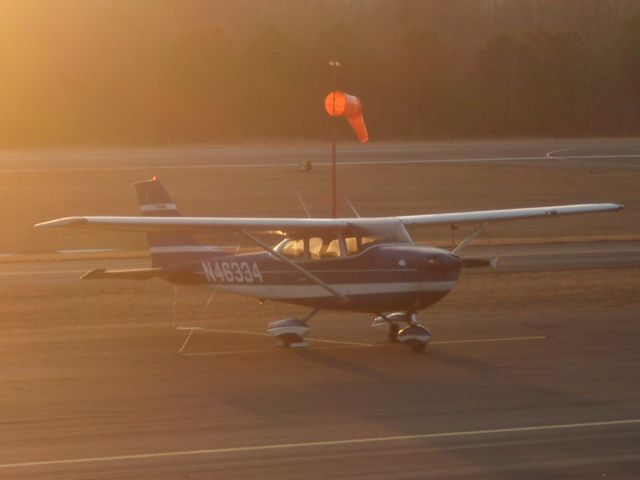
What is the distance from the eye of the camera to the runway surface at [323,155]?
5762cm

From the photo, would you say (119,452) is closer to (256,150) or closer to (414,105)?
(256,150)

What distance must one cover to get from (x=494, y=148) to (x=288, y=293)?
5338 cm

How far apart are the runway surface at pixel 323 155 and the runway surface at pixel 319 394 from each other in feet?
122

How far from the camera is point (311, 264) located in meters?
15.8

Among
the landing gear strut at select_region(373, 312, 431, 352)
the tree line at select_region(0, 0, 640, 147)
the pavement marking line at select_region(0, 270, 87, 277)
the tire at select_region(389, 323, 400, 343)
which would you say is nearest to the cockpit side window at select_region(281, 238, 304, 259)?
the landing gear strut at select_region(373, 312, 431, 352)

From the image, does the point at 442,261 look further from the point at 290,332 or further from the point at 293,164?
the point at 293,164

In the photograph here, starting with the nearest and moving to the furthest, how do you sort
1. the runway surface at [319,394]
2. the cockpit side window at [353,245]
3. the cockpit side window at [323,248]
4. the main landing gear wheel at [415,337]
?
the runway surface at [319,394] < the main landing gear wheel at [415,337] < the cockpit side window at [353,245] < the cockpit side window at [323,248]

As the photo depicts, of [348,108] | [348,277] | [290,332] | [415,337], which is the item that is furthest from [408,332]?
[348,108]

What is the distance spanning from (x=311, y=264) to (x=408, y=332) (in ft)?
5.80

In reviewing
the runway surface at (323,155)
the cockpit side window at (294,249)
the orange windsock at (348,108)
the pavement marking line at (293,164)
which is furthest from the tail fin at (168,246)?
the runway surface at (323,155)

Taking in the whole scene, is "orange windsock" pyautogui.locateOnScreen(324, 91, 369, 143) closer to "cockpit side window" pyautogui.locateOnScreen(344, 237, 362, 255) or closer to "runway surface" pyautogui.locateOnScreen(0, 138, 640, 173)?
"cockpit side window" pyautogui.locateOnScreen(344, 237, 362, 255)

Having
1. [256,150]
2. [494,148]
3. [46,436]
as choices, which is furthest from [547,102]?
[46,436]

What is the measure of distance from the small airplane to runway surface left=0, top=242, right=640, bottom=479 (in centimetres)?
67

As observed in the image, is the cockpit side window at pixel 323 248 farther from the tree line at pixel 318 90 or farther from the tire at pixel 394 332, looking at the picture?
the tree line at pixel 318 90
